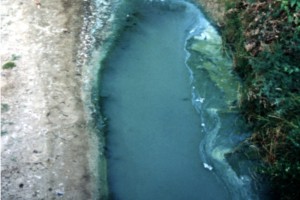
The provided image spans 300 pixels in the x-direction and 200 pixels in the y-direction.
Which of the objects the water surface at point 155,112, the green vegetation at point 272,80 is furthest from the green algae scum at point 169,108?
the green vegetation at point 272,80

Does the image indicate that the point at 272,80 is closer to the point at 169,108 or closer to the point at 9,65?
the point at 169,108

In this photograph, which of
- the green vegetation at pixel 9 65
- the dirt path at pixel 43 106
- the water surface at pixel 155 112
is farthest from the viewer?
the green vegetation at pixel 9 65

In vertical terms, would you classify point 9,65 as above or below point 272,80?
below

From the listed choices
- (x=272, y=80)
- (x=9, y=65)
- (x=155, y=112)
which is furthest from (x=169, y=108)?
(x=9, y=65)

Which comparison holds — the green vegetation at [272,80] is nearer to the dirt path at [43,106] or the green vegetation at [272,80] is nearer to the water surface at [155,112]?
the water surface at [155,112]

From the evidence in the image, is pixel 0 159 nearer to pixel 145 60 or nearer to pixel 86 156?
pixel 86 156

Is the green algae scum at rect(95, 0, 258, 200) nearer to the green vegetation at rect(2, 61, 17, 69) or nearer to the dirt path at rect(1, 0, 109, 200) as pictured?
the dirt path at rect(1, 0, 109, 200)
